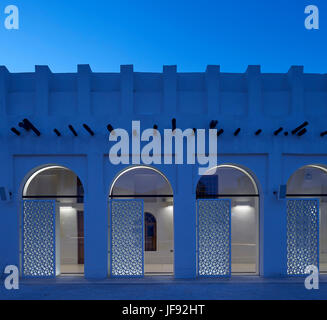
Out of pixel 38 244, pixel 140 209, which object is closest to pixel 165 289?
pixel 140 209

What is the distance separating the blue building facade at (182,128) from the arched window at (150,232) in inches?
53.2

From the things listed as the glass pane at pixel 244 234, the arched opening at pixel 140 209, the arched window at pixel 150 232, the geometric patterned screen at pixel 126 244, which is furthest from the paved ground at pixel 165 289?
the arched window at pixel 150 232

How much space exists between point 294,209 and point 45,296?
7526mm

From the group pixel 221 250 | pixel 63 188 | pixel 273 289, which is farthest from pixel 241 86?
pixel 63 188

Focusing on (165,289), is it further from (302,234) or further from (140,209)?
(302,234)

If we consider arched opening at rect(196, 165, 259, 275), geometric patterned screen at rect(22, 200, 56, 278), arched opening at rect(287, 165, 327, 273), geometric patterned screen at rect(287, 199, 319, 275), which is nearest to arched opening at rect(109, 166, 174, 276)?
arched opening at rect(196, 165, 259, 275)

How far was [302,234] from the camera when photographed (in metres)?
7.57

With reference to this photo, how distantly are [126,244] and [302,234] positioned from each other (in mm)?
5470

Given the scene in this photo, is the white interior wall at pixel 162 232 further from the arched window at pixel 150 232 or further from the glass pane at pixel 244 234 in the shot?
the glass pane at pixel 244 234

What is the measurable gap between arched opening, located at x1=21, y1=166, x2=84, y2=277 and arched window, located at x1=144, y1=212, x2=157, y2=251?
232cm

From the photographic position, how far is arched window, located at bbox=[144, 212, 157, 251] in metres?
8.81

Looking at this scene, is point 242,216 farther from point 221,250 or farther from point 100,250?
point 100,250

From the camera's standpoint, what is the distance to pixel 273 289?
21.6 ft

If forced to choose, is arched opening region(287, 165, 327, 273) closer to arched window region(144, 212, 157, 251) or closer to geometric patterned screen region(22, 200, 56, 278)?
arched window region(144, 212, 157, 251)
